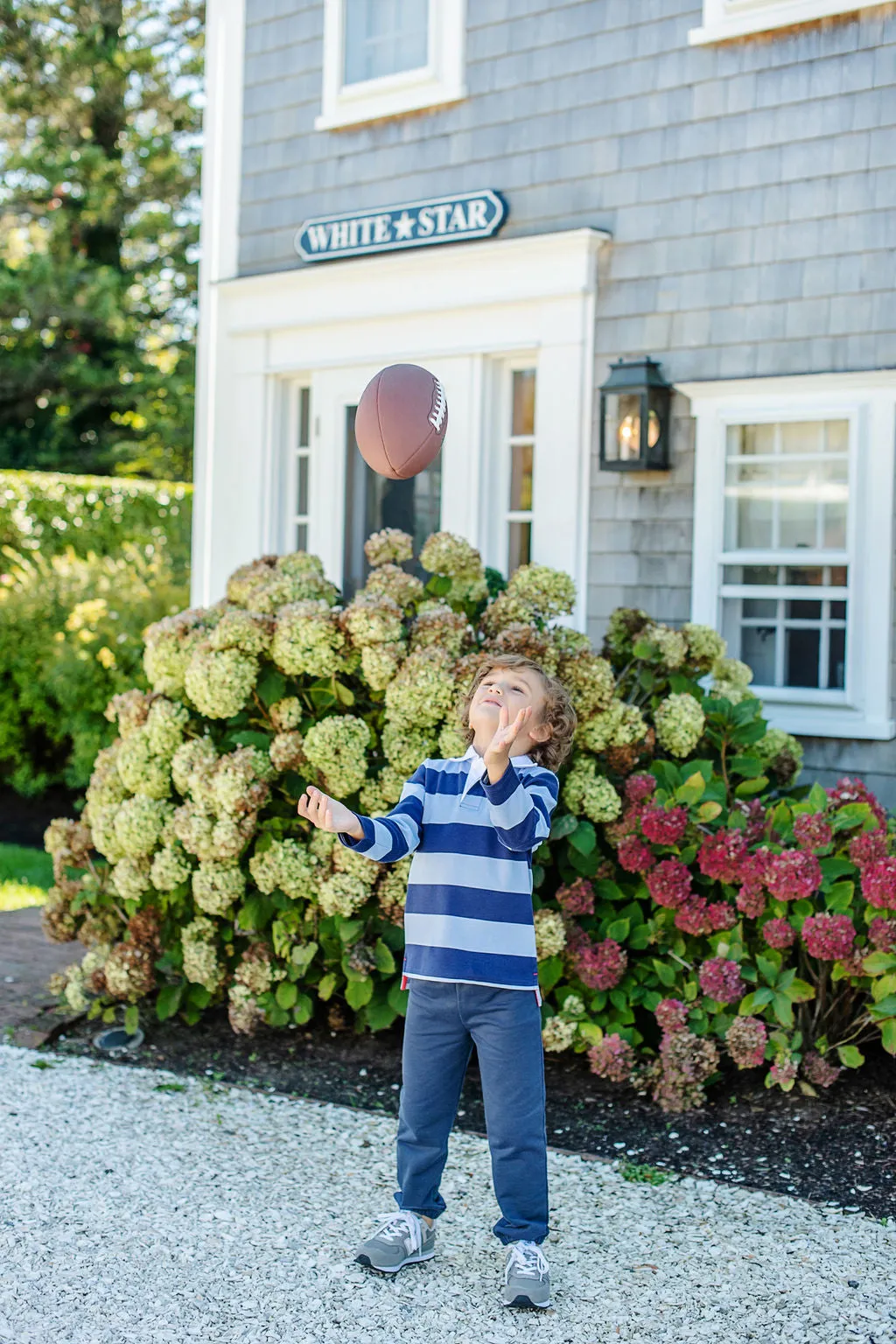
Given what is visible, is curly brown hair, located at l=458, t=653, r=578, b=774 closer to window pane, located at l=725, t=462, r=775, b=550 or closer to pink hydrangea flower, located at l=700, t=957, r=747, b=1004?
pink hydrangea flower, located at l=700, t=957, r=747, b=1004

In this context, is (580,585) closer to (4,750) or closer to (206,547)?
(206,547)

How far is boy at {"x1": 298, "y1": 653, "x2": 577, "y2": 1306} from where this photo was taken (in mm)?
3221

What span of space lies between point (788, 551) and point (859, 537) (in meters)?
0.38

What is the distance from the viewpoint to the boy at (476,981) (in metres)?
3.22

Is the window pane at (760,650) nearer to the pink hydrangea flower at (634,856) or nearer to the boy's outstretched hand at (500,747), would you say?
the pink hydrangea flower at (634,856)

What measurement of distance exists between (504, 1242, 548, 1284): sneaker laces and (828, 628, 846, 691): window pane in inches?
141

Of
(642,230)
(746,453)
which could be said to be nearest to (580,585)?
(746,453)

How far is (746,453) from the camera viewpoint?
6.46 m

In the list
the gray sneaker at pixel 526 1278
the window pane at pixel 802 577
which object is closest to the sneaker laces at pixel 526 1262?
the gray sneaker at pixel 526 1278

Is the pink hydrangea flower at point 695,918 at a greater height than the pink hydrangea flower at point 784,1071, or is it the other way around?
the pink hydrangea flower at point 695,918

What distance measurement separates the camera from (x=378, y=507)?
7852 mm

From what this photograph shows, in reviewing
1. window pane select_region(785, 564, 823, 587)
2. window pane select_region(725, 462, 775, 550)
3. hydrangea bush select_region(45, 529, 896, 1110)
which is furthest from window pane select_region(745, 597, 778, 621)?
hydrangea bush select_region(45, 529, 896, 1110)

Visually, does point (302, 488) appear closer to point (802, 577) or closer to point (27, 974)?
point (802, 577)

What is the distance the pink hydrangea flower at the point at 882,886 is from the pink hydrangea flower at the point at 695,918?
49 cm
